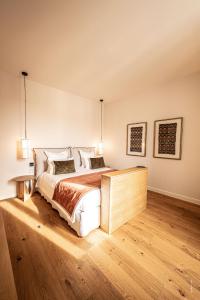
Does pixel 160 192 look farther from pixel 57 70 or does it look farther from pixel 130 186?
pixel 57 70

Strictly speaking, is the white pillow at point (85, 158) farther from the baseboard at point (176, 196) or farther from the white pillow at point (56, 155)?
the baseboard at point (176, 196)

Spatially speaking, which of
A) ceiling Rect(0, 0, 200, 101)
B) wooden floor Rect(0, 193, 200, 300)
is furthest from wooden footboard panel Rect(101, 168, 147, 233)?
ceiling Rect(0, 0, 200, 101)

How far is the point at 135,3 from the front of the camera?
1.36 meters

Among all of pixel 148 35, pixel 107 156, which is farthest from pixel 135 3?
pixel 107 156

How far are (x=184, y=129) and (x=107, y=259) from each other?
110 inches

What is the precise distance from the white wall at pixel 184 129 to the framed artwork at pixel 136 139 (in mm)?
119

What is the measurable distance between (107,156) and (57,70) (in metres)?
3.03

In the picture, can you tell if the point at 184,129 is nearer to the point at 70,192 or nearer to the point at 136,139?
the point at 136,139

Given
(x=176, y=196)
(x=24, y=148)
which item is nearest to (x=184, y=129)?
(x=176, y=196)

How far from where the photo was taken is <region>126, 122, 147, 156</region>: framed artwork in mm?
3609

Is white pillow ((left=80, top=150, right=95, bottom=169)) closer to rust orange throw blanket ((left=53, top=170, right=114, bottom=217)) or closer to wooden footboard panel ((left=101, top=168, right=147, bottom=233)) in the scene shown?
rust orange throw blanket ((left=53, top=170, right=114, bottom=217))

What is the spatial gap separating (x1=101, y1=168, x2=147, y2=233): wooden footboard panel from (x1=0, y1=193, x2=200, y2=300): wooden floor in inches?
5.2

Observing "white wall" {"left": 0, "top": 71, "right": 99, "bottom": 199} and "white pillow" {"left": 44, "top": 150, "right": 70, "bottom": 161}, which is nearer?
"white wall" {"left": 0, "top": 71, "right": 99, "bottom": 199}

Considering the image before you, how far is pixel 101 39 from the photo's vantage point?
6.04 feet
